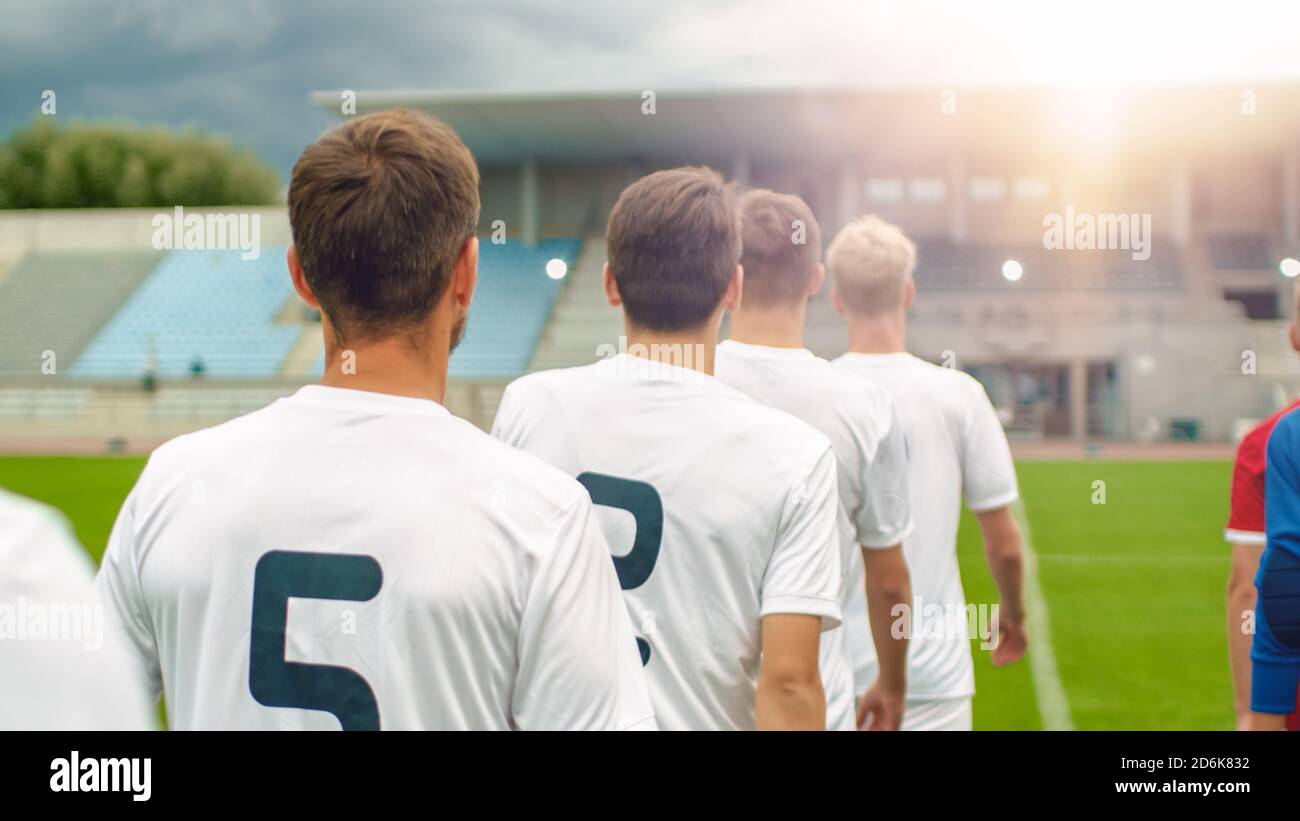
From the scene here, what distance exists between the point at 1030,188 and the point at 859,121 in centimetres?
781

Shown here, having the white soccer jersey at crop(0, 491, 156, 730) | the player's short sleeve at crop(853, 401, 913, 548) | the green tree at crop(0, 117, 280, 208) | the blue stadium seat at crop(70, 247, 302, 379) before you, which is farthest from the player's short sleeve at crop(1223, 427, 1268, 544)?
the green tree at crop(0, 117, 280, 208)

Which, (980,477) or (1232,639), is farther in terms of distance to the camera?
(980,477)

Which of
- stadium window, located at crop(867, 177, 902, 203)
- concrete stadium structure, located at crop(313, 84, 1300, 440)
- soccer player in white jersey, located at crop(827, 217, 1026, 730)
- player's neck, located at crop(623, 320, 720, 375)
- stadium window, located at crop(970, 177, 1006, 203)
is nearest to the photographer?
player's neck, located at crop(623, 320, 720, 375)

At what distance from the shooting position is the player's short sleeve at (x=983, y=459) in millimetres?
3660

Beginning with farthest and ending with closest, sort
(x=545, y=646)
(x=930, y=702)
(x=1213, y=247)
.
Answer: (x=1213, y=247)
(x=930, y=702)
(x=545, y=646)

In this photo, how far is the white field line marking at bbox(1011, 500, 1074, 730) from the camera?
20.8 ft

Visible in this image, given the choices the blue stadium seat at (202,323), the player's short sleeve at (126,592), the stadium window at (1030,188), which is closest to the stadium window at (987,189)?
the stadium window at (1030,188)

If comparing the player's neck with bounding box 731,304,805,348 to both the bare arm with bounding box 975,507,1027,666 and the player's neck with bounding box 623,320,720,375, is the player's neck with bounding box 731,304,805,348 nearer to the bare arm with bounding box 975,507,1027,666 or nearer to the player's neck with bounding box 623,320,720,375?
the player's neck with bounding box 623,320,720,375

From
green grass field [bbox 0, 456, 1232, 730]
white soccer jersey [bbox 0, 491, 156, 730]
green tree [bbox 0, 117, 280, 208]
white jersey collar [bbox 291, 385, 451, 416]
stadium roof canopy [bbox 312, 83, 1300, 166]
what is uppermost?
green tree [bbox 0, 117, 280, 208]

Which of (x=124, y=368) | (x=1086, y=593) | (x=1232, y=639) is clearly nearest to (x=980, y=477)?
(x=1232, y=639)

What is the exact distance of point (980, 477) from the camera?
366cm
